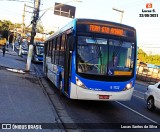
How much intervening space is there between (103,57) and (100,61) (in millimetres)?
194

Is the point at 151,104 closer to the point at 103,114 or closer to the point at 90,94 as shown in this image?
the point at 103,114

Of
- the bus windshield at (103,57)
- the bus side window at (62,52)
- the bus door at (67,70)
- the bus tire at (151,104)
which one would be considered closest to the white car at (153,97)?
the bus tire at (151,104)

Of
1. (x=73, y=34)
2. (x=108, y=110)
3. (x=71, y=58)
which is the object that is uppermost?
(x=73, y=34)

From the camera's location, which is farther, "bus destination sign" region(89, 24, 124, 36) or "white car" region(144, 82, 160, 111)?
"white car" region(144, 82, 160, 111)

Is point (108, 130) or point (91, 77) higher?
point (91, 77)

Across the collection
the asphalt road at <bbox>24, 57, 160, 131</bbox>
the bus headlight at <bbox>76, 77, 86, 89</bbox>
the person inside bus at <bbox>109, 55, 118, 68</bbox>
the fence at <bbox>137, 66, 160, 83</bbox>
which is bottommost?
the fence at <bbox>137, 66, 160, 83</bbox>

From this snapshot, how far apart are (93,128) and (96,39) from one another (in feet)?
13.4

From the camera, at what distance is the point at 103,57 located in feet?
Answer: 39.1

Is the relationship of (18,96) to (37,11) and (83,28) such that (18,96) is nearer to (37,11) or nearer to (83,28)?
(83,28)

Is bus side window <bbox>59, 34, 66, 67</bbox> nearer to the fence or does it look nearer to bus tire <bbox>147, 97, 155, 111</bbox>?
→ bus tire <bbox>147, 97, 155, 111</bbox>

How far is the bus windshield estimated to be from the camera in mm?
11875

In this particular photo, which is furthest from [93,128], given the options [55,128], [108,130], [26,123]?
[26,123]

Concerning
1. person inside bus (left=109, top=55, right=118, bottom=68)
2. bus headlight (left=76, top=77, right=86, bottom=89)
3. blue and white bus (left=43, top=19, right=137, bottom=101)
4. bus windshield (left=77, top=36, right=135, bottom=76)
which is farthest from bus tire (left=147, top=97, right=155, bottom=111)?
bus headlight (left=76, top=77, right=86, bottom=89)

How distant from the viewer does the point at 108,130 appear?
9.02 metres
